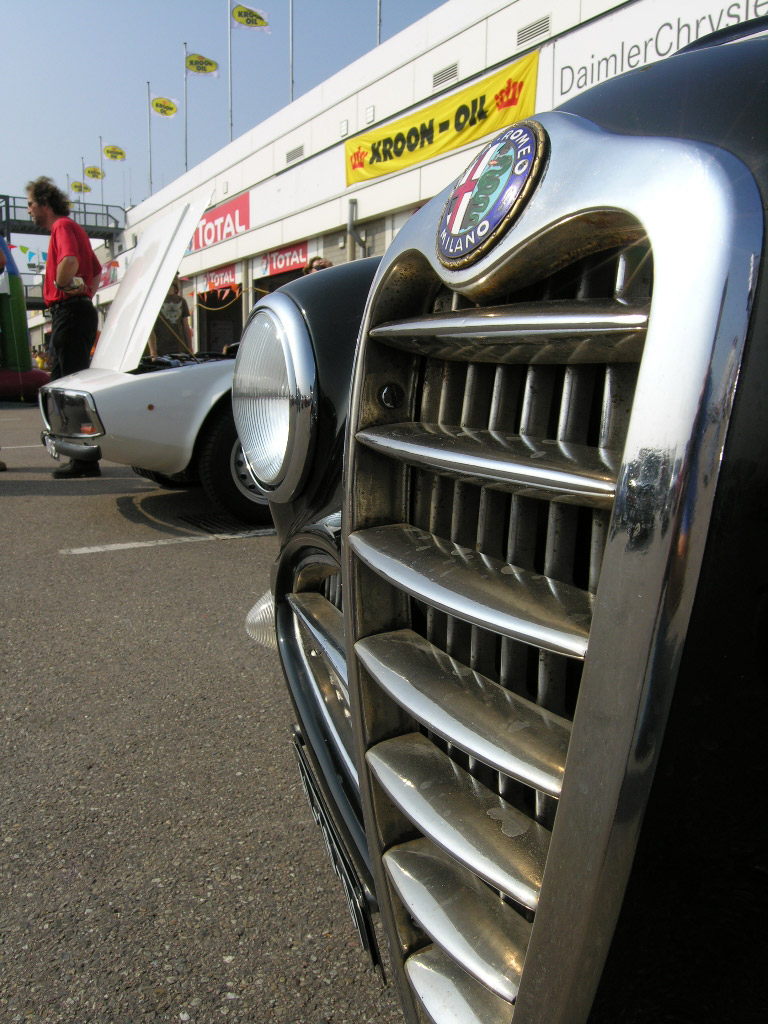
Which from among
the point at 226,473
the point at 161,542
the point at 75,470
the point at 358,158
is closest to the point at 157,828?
the point at 161,542

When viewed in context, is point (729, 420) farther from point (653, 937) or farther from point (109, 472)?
point (109, 472)

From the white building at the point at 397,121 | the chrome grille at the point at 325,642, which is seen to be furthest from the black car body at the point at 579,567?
the white building at the point at 397,121

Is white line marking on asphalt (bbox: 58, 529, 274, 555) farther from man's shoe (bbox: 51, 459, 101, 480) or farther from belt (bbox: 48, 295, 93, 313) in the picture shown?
belt (bbox: 48, 295, 93, 313)

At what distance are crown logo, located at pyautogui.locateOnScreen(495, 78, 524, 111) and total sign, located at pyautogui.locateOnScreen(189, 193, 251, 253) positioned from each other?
10219mm

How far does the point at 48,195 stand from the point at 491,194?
5522 mm

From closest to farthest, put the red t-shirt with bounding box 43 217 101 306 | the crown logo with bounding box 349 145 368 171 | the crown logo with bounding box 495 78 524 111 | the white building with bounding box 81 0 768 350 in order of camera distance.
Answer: the red t-shirt with bounding box 43 217 101 306 < the white building with bounding box 81 0 768 350 < the crown logo with bounding box 495 78 524 111 < the crown logo with bounding box 349 145 368 171

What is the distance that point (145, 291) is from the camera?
171 inches

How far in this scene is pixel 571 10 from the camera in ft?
Answer: 31.9

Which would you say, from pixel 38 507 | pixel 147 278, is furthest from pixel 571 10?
pixel 38 507

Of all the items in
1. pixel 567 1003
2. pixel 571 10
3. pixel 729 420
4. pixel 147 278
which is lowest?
pixel 567 1003

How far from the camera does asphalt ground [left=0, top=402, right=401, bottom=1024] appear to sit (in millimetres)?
1155

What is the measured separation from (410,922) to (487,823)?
23cm

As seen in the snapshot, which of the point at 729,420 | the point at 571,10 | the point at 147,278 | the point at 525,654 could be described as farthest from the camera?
the point at 571,10

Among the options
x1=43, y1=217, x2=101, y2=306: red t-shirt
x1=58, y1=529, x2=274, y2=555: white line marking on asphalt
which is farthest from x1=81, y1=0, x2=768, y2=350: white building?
x1=58, y1=529, x2=274, y2=555: white line marking on asphalt
